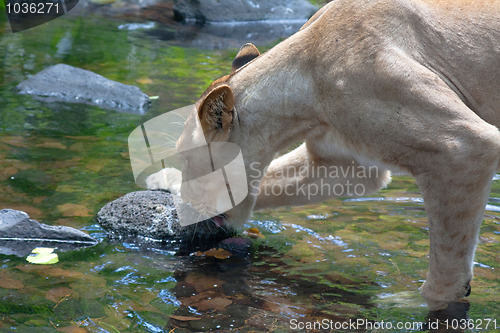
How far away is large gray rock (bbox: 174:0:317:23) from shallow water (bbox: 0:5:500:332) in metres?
8.29

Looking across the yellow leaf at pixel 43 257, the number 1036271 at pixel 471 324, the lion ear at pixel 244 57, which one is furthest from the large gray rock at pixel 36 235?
the number 1036271 at pixel 471 324

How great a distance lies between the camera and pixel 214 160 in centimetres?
472

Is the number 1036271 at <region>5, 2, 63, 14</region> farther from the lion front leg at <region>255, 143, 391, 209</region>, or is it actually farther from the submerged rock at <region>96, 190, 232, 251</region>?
the lion front leg at <region>255, 143, 391, 209</region>

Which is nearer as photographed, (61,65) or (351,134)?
(351,134)

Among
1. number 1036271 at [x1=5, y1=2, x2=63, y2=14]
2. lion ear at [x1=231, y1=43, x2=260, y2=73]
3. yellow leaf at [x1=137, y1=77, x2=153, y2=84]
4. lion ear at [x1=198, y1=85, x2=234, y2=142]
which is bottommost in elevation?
yellow leaf at [x1=137, y1=77, x2=153, y2=84]

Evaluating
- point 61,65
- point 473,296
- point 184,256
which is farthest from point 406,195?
point 61,65

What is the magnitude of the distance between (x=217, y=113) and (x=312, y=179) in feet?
3.75

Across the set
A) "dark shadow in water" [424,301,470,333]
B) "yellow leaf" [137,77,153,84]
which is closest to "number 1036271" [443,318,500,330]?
"dark shadow in water" [424,301,470,333]

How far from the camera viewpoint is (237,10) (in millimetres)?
15867

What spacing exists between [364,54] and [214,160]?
50.2 inches

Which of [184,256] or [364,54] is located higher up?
[364,54]

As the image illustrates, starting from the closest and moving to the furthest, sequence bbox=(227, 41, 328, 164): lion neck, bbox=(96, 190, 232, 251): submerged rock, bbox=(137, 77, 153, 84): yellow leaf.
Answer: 1. bbox=(227, 41, 328, 164): lion neck
2. bbox=(96, 190, 232, 251): submerged rock
3. bbox=(137, 77, 153, 84): yellow leaf

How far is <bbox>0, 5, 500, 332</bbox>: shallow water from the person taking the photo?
4.21m

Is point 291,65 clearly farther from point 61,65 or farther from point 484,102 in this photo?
point 61,65
